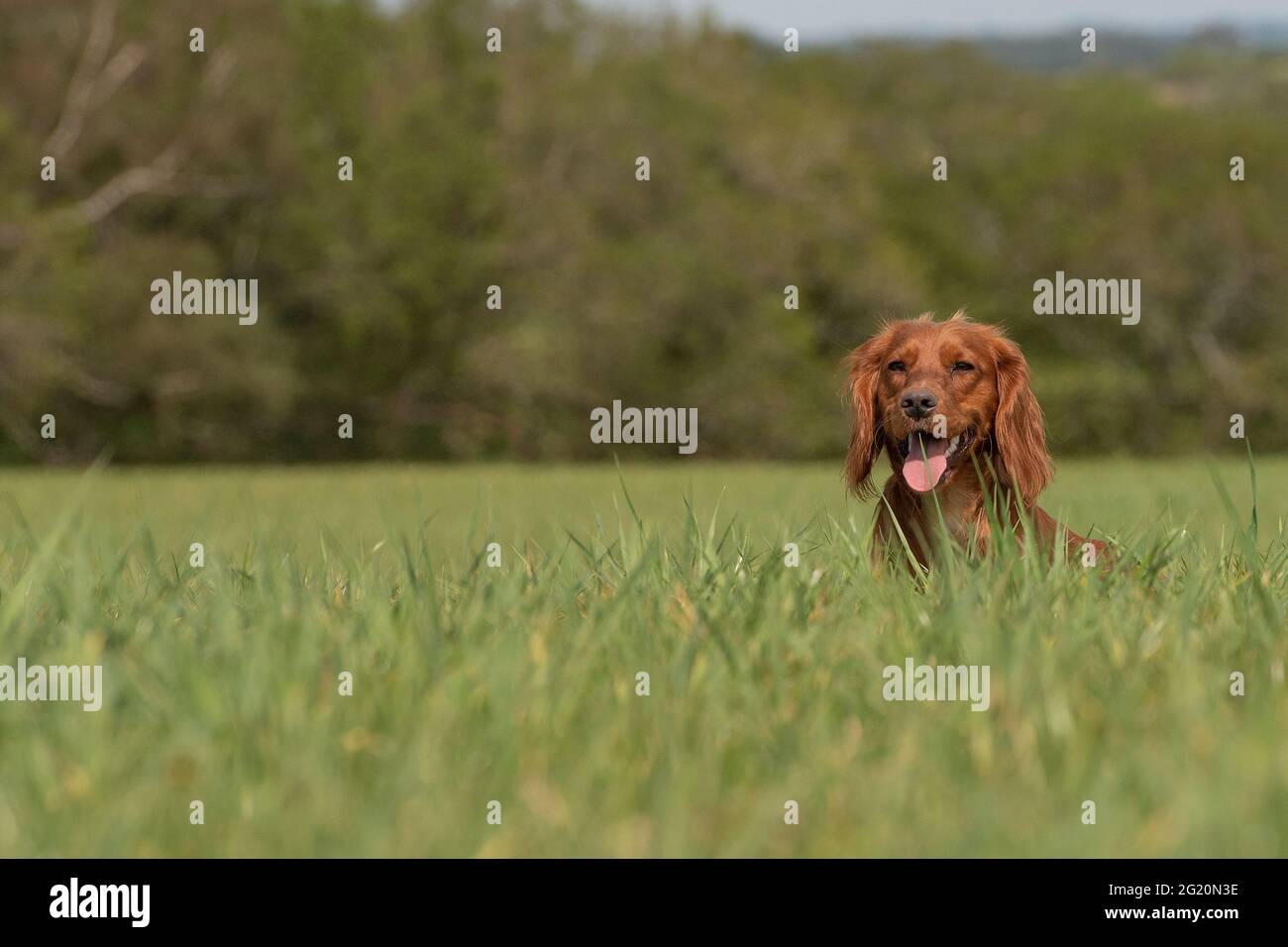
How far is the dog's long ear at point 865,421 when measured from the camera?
18.6 feet

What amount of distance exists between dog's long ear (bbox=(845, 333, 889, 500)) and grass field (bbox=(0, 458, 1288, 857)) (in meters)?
1.01

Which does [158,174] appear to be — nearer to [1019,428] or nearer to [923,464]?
[1019,428]

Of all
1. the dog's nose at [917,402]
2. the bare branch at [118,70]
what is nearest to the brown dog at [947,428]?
the dog's nose at [917,402]

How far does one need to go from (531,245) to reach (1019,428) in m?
38.5

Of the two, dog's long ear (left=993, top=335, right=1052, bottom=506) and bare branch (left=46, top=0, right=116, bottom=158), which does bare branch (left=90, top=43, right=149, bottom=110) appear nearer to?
bare branch (left=46, top=0, right=116, bottom=158)

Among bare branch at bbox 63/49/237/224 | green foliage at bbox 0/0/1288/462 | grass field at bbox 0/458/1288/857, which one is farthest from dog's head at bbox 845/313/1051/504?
bare branch at bbox 63/49/237/224

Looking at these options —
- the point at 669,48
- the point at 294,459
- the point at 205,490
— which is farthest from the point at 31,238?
the point at 669,48

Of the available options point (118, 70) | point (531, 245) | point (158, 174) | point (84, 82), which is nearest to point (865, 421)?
point (158, 174)

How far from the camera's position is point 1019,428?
555cm

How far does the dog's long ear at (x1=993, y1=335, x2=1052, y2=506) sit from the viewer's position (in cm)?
549

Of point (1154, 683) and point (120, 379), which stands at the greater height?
point (120, 379)

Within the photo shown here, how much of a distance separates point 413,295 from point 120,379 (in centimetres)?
864

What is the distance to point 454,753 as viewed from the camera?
2.85 meters
